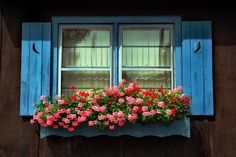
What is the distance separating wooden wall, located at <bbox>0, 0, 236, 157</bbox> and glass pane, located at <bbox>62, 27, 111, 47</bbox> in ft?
0.68

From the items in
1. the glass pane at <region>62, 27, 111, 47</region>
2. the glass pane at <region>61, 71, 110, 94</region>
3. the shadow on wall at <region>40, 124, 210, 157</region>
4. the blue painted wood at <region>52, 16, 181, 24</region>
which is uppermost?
the blue painted wood at <region>52, 16, 181, 24</region>

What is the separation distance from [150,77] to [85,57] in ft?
2.64

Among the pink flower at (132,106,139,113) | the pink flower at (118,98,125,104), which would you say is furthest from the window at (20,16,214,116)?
the pink flower at (132,106,139,113)

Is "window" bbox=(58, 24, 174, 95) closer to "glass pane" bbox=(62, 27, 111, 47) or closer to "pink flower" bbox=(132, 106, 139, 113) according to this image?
"glass pane" bbox=(62, 27, 111, 47)

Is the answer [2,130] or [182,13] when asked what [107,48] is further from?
[2,130]

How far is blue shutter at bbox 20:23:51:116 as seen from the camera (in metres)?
4.89

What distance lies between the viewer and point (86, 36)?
519 cm

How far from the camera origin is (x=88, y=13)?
16.7 feet

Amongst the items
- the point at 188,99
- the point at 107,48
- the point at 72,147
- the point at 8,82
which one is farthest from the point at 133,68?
the point at 8,82

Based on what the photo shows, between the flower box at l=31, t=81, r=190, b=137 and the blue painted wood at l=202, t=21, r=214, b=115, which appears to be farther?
the blue painted wood at l=202, t=21, r=214, b=115

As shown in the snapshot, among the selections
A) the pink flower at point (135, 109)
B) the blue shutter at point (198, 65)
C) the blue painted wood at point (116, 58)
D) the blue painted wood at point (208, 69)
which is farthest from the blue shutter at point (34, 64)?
the blue painted wood at point (208, 69)

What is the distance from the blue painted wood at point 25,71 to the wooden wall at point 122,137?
0.35 feet

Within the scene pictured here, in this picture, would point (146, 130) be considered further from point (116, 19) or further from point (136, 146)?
point (116, 19)

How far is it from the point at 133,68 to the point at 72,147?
3.73 feet
